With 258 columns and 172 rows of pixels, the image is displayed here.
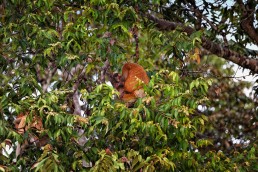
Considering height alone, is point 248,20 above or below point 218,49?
above

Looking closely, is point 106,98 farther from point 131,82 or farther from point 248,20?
point 248,20

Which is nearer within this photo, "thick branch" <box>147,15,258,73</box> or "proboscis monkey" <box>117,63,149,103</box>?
"proboscis monkey" <box>117,63,149,103</box>

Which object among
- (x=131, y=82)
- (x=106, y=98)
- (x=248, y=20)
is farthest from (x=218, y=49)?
(x=106, y=98)

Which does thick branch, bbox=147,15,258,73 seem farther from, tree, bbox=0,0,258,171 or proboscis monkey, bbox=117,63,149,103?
proboscis monkey, bbox=117,63,149,103

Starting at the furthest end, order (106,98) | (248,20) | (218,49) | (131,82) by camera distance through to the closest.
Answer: (248,20) < (218,49) < (131,82) < (106,98)

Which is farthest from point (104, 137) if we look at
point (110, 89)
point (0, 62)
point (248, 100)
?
point (248, 100)

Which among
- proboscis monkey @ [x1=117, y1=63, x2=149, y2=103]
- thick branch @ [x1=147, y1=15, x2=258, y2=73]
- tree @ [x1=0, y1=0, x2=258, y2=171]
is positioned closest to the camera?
tree @ [x1=0, y1=0, x2=258, y2=171]

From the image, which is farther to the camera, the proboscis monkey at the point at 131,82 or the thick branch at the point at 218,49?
the thick branch at the point at 218,49

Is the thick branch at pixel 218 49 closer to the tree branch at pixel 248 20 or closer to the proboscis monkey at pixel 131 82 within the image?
the tree branch at pixel 248 20

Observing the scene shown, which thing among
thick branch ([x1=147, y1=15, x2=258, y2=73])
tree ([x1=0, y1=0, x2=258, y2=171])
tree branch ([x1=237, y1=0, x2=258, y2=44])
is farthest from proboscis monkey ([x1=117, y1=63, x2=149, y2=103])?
tree branch ([x1=237, y1=0, x2=258, y2=44])

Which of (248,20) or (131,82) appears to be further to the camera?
(248,20)

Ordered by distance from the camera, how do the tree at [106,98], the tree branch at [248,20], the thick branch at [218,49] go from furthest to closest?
the tree branch at [248,20] < the thick branch at [218,49] < the tree at [106,98]

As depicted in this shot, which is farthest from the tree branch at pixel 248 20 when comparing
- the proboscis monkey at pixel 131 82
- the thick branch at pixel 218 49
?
the proboscis monkey at pixel 131 82

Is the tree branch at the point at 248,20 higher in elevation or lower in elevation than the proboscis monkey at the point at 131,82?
higher
